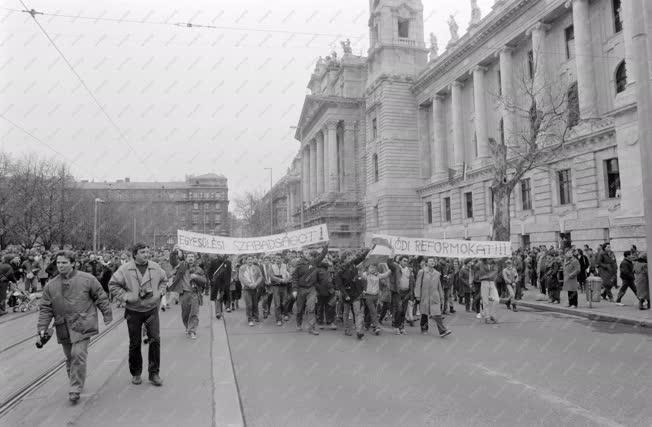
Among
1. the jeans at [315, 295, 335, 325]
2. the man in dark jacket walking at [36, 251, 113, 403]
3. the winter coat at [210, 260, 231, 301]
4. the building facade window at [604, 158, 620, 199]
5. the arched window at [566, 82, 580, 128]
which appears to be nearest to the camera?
the man in dark jacket walking at [36, 251, 113, 403]

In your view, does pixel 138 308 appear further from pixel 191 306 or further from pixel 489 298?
pixel 489 298

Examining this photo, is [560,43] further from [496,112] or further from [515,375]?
[515,375]

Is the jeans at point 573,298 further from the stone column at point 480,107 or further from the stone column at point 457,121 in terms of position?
the stone column at point 457,121

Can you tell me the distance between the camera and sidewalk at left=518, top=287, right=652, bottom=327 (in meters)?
11.8

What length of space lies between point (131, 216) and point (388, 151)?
170ft

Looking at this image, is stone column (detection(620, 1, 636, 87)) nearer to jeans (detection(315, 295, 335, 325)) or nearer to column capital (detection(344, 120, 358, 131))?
jeans (detection(315, 295, 335, 325))

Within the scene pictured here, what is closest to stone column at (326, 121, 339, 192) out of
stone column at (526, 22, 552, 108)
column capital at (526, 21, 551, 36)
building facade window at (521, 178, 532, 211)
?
building facade window at (521, 178, 532, 211)

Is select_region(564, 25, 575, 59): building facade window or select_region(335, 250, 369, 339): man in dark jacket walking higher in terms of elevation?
select_region(564, 25, 575, 59): building facade window

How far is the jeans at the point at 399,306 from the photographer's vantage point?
11164mm

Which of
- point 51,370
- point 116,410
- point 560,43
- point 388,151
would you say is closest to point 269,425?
point 116,410

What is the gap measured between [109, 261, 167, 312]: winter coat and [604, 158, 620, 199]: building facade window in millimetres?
23980

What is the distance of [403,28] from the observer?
168 feet

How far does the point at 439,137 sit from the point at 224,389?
137 feet

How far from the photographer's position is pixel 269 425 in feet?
16.4
